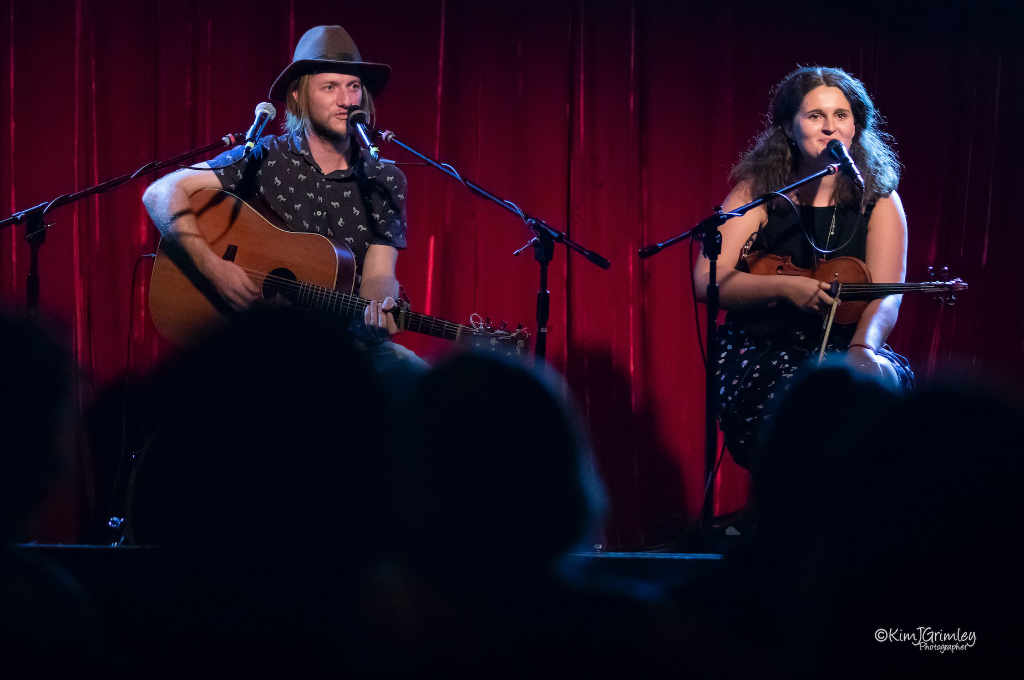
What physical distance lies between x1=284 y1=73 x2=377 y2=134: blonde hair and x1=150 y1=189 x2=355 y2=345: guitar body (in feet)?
1.34

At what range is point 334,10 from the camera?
4672 mm

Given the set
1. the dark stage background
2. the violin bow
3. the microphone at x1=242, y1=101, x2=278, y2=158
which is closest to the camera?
the microphone at x1=242, y1=101, x2=278, y2=158

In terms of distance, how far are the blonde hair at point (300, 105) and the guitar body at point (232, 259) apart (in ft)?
1.34

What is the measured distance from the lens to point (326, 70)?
3.87 meters

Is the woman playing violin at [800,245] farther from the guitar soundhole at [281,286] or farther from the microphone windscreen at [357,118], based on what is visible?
the guitar soundhole at [281,286]

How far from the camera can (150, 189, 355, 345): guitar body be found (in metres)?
3.67

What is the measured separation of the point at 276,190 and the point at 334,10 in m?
1.33

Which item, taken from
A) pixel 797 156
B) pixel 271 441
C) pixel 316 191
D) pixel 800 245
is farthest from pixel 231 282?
pixel 271 441

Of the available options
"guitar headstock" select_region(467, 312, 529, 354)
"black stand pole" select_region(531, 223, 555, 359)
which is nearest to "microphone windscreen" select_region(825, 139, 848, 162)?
"black stand pole" select_region(531, 223, 555, 359)

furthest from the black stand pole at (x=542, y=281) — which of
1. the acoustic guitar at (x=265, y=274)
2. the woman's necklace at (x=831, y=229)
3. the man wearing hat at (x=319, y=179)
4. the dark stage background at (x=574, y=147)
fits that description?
the dark stage background at (x=574, y=147)

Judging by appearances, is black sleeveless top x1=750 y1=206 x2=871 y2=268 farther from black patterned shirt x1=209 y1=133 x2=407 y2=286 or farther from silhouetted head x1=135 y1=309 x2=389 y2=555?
silhouetted head x1=135 y1=309 x2=389 y2=555

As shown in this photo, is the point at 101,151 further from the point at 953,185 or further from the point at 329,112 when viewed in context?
the point at 953,185

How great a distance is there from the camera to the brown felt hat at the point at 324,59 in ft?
12.6

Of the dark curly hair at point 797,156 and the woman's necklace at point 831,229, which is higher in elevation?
the dark curly hair at point 797,156
